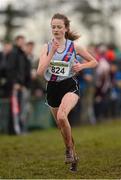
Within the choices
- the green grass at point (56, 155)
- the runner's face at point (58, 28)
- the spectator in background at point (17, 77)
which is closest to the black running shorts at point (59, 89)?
the runner's face at point (58, 28)

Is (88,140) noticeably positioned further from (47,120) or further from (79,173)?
(79,173)

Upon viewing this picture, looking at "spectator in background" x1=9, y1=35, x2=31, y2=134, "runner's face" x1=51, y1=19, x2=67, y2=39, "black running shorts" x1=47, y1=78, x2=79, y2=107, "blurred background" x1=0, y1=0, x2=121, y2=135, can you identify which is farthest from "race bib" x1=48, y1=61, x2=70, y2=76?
"spectator in background" x1=9, y1=35, x2=31, y2=134

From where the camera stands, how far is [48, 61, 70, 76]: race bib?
936 centimetres

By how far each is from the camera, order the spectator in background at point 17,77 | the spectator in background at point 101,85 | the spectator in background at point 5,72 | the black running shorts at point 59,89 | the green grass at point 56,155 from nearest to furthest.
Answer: the green grass at point 56,155 → the black running shorts at point 59,89 → the spectator in background at point 17,77 → the spectator in background at point 5,72 → the spectator in background at point 101,85

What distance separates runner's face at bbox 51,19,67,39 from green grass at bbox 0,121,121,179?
1.86 m

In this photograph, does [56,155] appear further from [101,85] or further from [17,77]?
[101,85]

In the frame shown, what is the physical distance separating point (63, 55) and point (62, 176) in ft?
5.87

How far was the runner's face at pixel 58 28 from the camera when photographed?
9.31 m

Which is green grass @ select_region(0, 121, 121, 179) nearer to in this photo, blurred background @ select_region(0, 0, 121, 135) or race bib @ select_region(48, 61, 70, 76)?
blurred background @ select_region(0, 0, 121, 135)

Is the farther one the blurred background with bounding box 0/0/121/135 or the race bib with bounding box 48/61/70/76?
the blurred background with bounding box 0/0/121/135

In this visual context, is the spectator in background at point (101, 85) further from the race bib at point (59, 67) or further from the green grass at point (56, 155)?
the race bib at point (59, 67)

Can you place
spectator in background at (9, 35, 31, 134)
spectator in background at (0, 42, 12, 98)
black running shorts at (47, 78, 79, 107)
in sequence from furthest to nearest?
spectator in background at (0, 42, 12, 98) → spectator in background at (9, 35, 31, 134) → black running shorts at (47, 78, 79, 107)

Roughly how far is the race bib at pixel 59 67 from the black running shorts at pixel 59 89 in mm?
143

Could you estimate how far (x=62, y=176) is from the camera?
8570 millimetres
